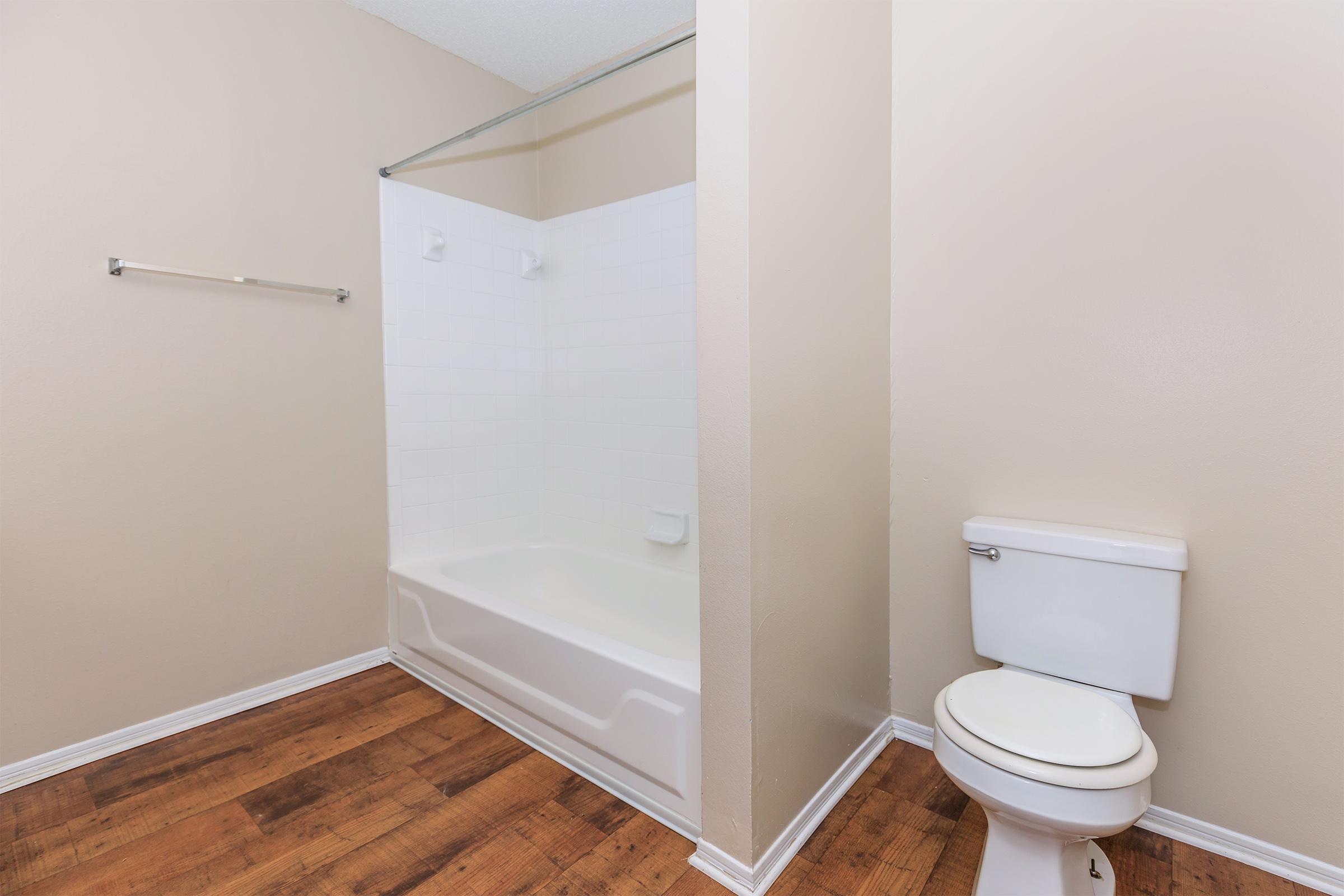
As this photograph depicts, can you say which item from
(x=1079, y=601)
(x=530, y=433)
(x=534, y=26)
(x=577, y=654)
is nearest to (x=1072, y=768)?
(x=1079, y=601)

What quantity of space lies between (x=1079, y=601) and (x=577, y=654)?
1288 millimetres

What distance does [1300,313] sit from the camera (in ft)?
4.32

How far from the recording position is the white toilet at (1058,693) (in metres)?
1.11

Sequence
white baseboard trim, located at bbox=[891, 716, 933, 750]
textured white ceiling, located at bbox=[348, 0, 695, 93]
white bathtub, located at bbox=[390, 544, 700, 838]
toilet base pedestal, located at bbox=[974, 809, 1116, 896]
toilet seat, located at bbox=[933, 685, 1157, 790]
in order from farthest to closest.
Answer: textured white ceiling, located at bbox=[348, 0, 695, 93]
white baseboard trim, located at bbox=[891, 716, 933, 750]
white bathtub, located at bbox=[390, 544, 700, 838]
toilet base pedestal, located at bbox=[974, 809, 1116, 896]
toilet seat, located at bbox=[933, 685, 1157, 790]

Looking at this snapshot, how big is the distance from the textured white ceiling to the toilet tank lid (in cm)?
209

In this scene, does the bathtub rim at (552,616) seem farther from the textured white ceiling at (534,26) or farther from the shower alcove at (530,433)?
the textured white ceiling at (534,26)

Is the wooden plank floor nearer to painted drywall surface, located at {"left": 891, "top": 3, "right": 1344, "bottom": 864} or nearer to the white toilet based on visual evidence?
the white toilet

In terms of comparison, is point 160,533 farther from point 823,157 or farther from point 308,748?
point 823,157

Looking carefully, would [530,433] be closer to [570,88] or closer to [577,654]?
[577,654]

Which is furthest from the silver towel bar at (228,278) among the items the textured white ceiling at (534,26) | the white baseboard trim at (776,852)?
the white baseboard trim at (776,852)

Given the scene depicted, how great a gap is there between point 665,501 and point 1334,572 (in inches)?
74.5

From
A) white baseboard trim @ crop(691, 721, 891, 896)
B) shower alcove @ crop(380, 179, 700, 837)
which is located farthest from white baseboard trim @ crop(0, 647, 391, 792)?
white baseboard trim @ crop(691, 721, 891, 896)

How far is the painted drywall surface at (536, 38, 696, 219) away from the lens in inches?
95.7

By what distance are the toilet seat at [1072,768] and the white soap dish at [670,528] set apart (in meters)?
1.38
